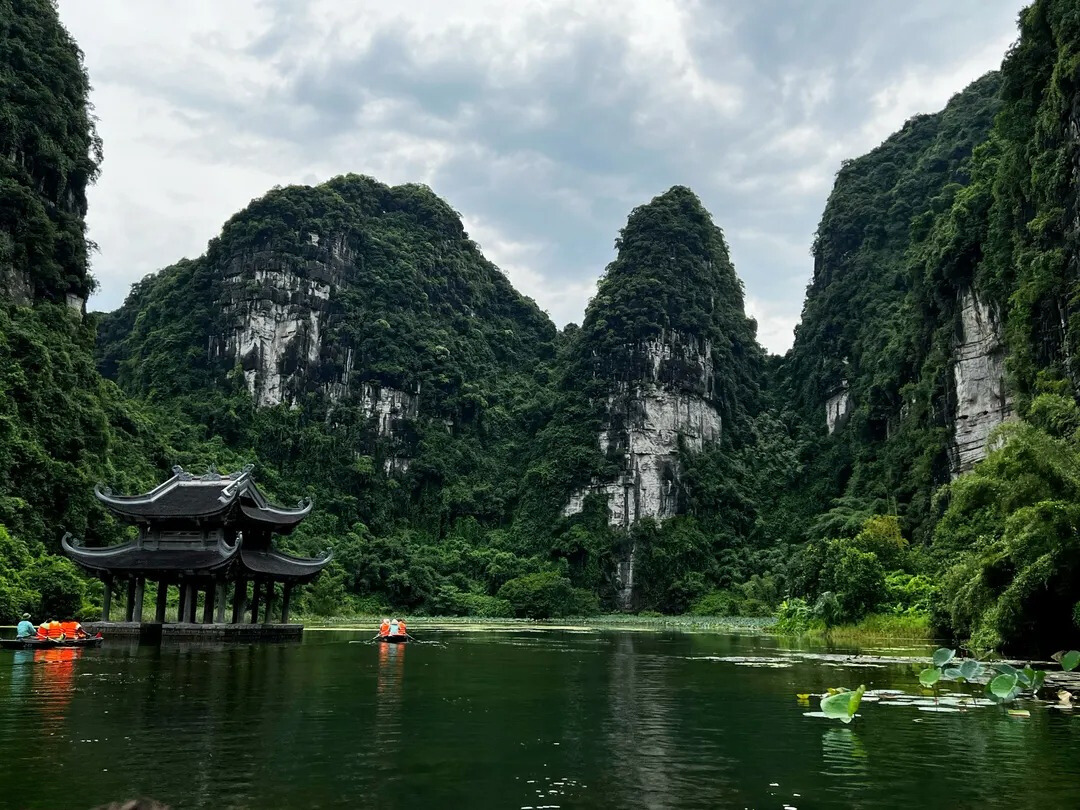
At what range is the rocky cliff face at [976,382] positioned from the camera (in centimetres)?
4331

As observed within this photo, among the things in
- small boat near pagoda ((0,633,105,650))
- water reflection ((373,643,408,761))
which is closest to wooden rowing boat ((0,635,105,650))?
small boat near pagoda ((0,633,105,650))

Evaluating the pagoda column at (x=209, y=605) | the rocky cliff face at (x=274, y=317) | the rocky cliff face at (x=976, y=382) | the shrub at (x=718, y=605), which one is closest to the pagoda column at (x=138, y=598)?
the pagoda column at (x=209, y=605)

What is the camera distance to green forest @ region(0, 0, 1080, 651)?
3494 centimetres

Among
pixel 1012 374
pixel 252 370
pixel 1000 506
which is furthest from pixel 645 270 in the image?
pixel 1000 506

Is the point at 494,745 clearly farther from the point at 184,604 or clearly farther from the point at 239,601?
the point at 239,601

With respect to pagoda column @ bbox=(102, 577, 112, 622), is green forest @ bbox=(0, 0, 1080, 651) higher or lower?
higher

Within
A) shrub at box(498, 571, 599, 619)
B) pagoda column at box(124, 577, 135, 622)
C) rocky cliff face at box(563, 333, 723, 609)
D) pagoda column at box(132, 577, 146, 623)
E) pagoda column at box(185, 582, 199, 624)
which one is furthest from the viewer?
rocky cliff face at box(563, 333, 723, 609)

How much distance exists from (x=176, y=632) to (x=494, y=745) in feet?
56.8

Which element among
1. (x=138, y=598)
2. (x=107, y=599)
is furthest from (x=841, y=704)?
(x=107, y=599)

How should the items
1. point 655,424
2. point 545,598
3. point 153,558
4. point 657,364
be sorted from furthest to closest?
point 657,364, point 655,424, point 545,598, point 153,558

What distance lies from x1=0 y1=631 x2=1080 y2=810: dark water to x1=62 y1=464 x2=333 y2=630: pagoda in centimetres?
851

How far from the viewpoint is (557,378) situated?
9425cm

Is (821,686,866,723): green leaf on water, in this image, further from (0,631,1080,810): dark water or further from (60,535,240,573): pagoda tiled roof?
(60,535,240,573): pagoda tiled roof

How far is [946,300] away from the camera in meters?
50.4
